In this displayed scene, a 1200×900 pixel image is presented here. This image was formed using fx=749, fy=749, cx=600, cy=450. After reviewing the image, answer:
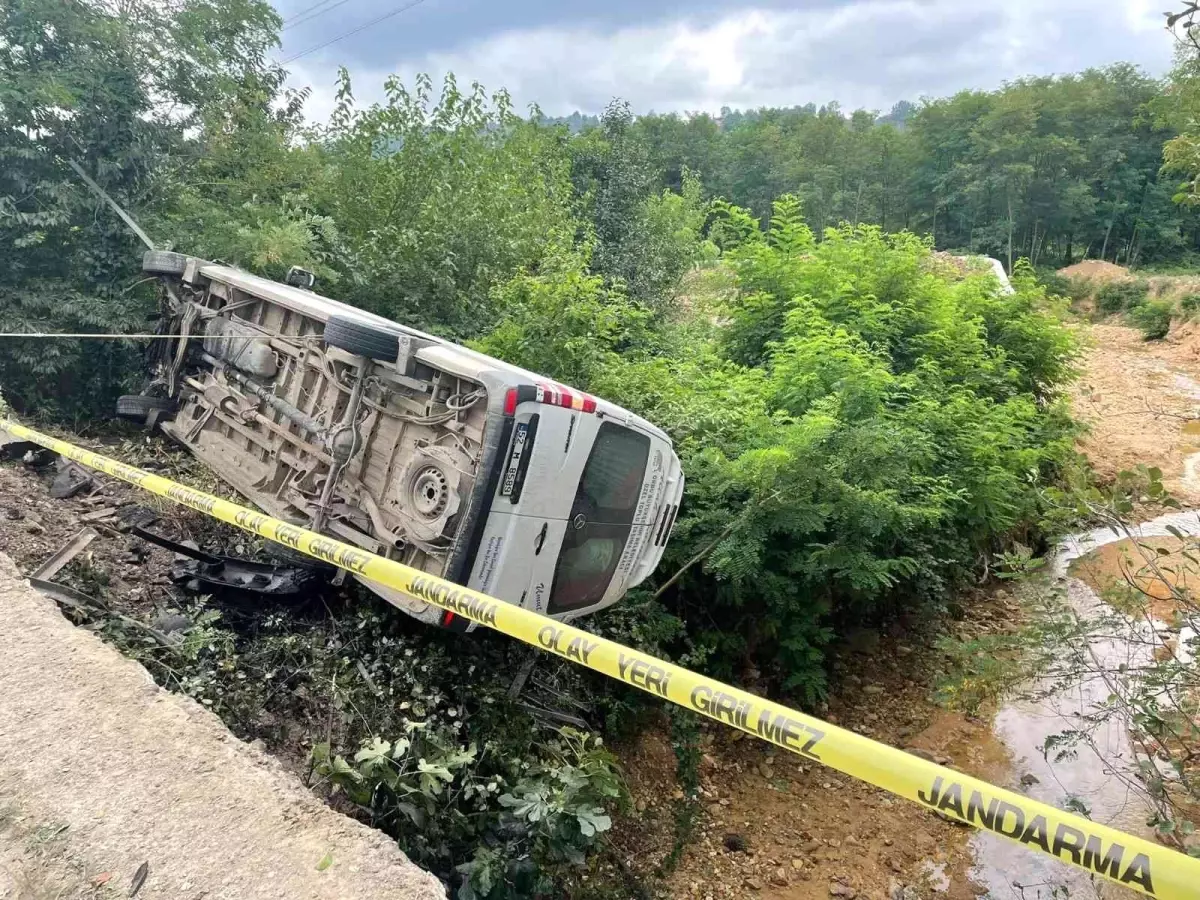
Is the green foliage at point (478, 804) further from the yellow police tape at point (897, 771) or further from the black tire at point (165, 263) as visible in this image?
the black tire at point (165, 263)

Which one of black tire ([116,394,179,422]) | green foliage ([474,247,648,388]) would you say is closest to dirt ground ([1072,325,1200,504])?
green foliage ([474,247,648,388])

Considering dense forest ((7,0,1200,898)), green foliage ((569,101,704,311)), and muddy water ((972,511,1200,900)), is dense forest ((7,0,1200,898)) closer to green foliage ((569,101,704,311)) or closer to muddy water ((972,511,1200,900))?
muddy water ((972,511,1200,900))

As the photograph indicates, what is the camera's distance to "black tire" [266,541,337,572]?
483 cm

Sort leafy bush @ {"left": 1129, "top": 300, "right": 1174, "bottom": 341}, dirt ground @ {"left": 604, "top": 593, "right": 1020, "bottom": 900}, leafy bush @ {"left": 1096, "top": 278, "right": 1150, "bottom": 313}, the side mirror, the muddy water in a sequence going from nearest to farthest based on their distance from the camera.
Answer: the muddy water, dirt ground @ {"left": 604, "top": 593, "right": 1020, "bottom": 900}, the side mirror, leafy bush @ {"left": 1129, "top": 300, "right": 1174, "bottom": 341}, leafy bush @ {"left": 1096, "top": 278, "right": 1150, "bottom": 313}

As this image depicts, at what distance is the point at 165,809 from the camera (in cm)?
250

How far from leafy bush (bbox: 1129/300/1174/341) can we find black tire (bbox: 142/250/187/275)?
98.7 ft

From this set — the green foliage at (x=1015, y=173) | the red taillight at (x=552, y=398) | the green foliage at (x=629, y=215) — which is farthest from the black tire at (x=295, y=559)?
the green foliage at (x=1015, y=173)

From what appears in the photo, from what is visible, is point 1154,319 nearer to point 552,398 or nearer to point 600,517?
point 600,517

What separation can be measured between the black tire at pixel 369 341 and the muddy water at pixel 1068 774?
4441 mm

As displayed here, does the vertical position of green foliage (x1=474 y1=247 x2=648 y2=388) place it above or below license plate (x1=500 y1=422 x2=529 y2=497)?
above

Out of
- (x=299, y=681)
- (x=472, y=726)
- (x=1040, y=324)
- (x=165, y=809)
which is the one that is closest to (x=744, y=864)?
(x=472, y=726)

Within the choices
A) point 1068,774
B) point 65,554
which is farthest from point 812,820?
point 65,554

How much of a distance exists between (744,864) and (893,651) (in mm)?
3391

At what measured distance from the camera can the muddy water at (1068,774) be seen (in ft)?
16.2
